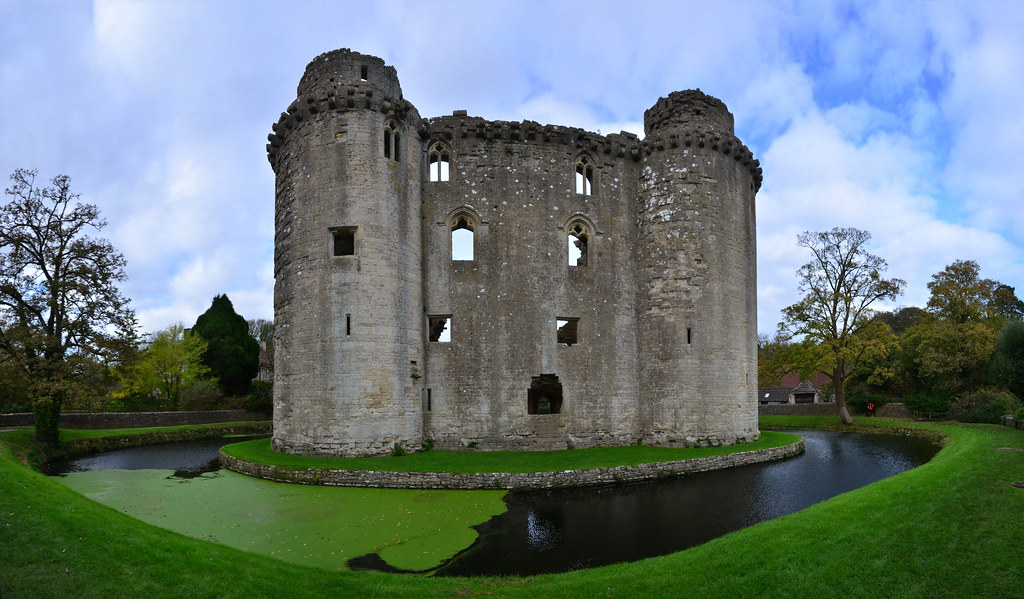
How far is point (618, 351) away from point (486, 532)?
11329 millimetres

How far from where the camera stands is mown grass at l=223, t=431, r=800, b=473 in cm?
1563

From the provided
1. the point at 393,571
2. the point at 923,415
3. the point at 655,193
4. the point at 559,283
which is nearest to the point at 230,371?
the point at 559,283

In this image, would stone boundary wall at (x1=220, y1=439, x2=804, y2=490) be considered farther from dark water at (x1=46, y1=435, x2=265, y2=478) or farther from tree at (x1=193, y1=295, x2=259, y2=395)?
tree at (x1=193, y1=295, x2=259, y2=395)

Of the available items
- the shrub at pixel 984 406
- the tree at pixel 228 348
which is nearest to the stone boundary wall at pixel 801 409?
Result: the shrub at pixel 984 406

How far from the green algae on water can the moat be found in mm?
36

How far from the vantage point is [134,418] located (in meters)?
30.4

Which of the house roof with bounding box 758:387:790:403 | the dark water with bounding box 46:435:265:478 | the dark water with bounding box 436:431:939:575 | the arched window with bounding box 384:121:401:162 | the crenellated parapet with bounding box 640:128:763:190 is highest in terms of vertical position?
the crenellated parapet with bounding box 640:128:763:190

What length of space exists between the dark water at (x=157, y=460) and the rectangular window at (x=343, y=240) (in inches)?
325

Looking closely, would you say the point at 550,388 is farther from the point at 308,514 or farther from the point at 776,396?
the point at 776,396

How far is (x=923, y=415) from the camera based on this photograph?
104 feet

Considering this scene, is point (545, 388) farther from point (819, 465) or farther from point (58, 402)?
point (58, 402)

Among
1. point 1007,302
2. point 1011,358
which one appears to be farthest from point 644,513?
point 1007,302

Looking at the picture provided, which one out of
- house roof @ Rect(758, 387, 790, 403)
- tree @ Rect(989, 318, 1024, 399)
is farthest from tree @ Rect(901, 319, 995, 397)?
house roof @ Rect(758, 387, 790, 403)

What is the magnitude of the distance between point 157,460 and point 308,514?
12946 millimetres
